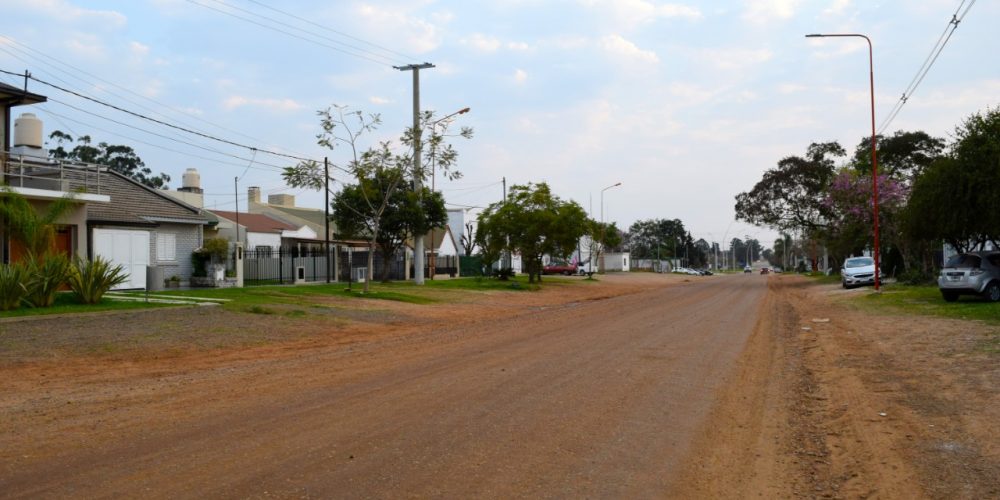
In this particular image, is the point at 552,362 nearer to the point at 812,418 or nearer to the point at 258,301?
the point at 812,418

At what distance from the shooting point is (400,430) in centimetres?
704

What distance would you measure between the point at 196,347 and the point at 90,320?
351 centimetres

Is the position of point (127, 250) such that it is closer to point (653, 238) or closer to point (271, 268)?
point (271, 268)

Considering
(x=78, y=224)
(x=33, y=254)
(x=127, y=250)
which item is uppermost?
(x=78, y=224)

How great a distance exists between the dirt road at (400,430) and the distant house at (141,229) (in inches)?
638

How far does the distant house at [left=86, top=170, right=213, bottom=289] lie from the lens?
25.5 metres

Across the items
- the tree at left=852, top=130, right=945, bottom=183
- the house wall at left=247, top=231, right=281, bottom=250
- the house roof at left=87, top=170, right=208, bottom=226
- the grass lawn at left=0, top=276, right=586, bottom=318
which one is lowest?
the grass lawn at left=0, top=276, right=586, bottom=318

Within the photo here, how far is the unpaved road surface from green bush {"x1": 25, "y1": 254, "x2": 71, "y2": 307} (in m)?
2.51

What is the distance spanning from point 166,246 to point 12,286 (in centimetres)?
1381

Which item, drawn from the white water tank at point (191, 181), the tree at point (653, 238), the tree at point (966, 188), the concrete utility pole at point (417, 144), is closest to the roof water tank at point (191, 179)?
the white water tank at point (191, 181)

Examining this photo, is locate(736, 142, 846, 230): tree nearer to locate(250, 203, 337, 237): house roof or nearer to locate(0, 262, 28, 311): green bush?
locate(250, 203, 337, 237): house roof

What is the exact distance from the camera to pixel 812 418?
7992mm

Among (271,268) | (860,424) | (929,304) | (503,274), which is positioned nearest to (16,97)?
(271,268)

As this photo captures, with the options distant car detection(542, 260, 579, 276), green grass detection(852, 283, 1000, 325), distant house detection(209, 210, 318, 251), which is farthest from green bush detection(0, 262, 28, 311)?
distant car detection(542, 260, 579, 276)
